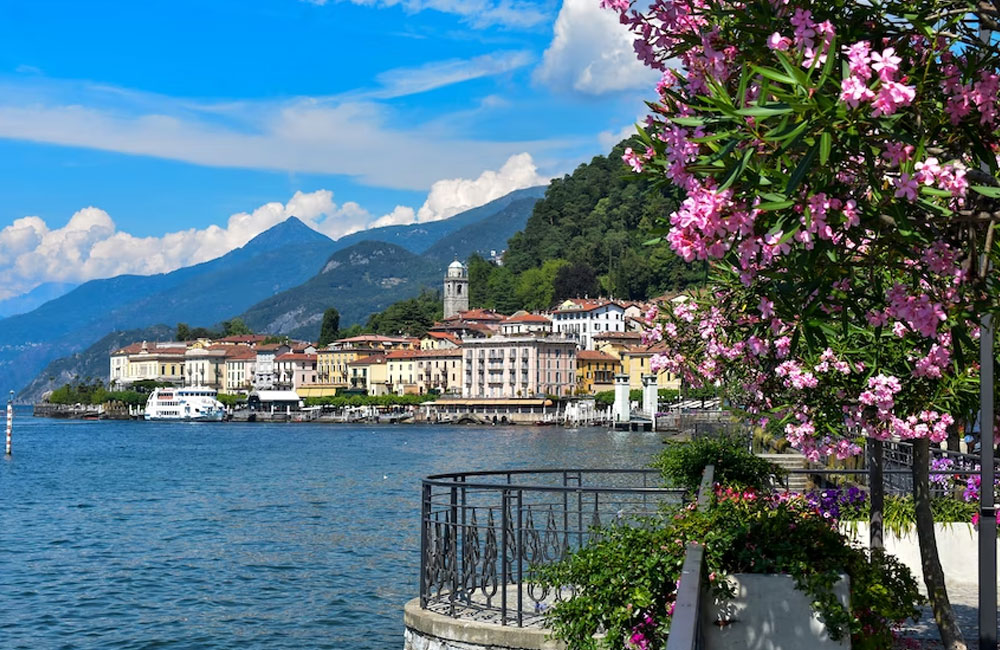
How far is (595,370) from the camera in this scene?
155 metres

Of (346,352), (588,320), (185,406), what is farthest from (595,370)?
(185,406)

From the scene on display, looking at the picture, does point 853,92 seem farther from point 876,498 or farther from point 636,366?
point 636,366

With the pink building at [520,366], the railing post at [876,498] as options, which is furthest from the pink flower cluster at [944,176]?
the pink building at [520,366]

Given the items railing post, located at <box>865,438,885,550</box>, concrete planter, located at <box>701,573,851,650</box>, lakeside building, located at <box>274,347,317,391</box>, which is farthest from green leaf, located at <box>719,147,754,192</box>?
lakeside building, located at <box>274,347,317,391</box>

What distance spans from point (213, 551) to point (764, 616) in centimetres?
2416

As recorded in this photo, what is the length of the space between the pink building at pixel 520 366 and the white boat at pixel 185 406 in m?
36.2

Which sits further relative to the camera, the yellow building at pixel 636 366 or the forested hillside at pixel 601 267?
the forested hillside at pixel 601 267

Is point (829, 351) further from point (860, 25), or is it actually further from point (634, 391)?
point (634, 391)

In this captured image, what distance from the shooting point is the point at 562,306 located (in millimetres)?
168500

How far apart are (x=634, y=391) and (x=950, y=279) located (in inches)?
5459

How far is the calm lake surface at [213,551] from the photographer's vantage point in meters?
19.5

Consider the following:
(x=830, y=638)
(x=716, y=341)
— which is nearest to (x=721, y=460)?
(x=716, y=341)

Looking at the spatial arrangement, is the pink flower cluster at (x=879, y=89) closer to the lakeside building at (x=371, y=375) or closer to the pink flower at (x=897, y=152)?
the pink flower at (x=897, y=152)

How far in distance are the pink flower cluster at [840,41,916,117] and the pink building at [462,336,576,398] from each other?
14504cm
